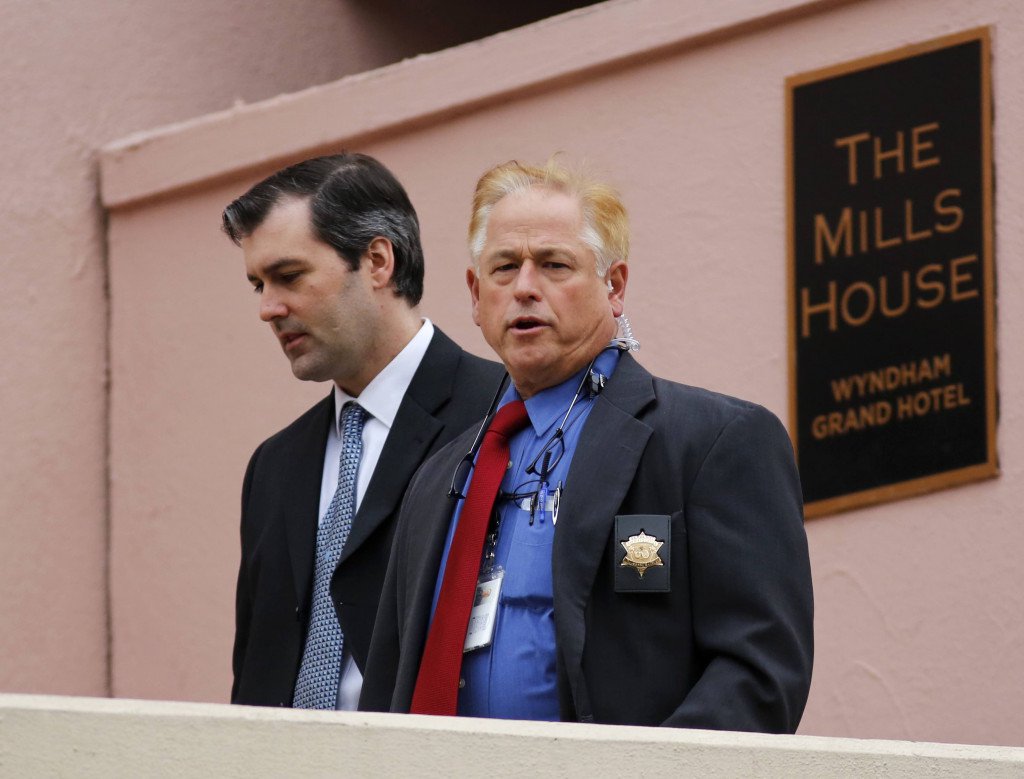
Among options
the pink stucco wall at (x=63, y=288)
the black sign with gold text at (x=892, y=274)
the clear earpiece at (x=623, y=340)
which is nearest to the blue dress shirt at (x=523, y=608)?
the clear earpiece at (x=623, y=340)

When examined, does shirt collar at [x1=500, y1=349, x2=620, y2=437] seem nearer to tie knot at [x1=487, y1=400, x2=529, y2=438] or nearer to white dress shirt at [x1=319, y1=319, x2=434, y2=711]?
tie knot at [x1=487, y1=400, x2=529, y2=438]

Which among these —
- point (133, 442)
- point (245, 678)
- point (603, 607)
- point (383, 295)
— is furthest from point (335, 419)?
point (133, 442)

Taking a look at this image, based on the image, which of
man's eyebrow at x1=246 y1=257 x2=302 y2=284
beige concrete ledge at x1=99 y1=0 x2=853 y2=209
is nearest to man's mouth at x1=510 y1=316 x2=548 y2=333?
man's eyebrow at x1=246 y1=257 x2=302 y2=284

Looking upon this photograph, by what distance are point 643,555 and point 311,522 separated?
97 centimetres

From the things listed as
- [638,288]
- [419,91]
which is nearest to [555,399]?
[638,288]

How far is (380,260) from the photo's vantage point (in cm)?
357

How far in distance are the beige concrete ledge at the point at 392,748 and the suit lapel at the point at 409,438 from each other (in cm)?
89

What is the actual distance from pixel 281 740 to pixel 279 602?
3.42 ft

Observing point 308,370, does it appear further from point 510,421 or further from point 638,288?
point 638,288

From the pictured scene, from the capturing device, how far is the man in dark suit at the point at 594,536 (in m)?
2.60

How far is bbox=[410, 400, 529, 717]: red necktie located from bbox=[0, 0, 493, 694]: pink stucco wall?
2.92m

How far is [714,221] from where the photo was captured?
479cm

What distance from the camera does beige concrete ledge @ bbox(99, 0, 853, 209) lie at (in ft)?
16.0

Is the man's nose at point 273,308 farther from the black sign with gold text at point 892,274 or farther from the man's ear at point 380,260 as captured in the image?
the black sign with gold text at point 892,274
